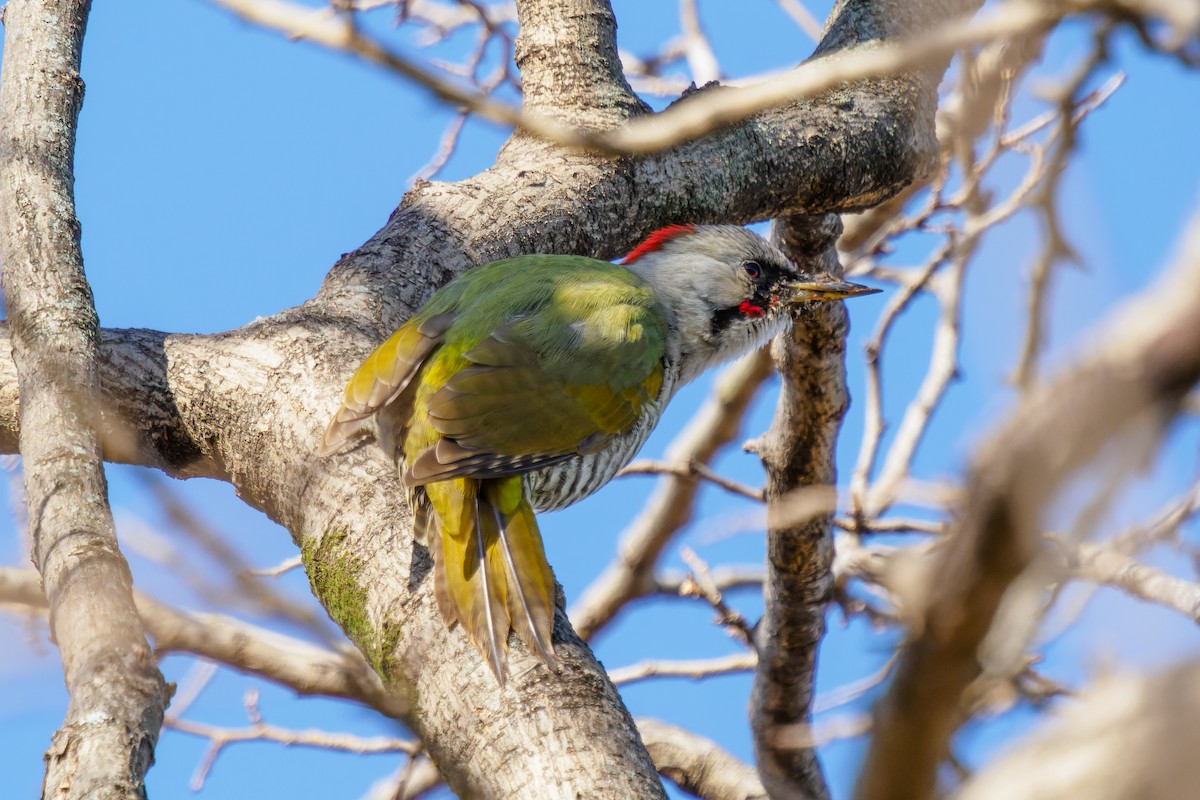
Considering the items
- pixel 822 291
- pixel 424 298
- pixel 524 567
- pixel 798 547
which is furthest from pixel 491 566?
pixel 822 291

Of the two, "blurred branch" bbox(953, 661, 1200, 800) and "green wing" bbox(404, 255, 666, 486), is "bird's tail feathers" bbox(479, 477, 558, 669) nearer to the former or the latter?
"green wing" bbox(404, 255, 666, 486)

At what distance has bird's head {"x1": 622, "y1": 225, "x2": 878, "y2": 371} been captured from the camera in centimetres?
465

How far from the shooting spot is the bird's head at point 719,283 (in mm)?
4652

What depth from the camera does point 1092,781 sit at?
2.55 ft

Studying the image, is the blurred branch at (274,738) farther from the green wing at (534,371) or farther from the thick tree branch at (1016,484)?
the thick tree branch at (1016,484)

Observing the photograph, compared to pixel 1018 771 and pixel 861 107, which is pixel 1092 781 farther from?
pixel 861 107

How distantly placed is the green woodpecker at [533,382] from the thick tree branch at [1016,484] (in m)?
1.81

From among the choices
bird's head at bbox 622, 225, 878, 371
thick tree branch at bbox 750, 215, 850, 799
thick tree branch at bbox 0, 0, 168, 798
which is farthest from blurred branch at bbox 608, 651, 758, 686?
thick tree branch at bbox 0, 0, 168, 798

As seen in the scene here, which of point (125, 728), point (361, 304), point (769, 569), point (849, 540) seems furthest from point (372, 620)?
point (849, 540)

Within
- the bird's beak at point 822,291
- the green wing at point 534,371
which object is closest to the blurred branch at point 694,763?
the green wing at point 534,371

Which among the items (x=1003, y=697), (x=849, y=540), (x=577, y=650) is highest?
(x=849, y=540)

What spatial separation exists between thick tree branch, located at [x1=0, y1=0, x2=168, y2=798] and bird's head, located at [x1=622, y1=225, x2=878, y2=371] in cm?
209

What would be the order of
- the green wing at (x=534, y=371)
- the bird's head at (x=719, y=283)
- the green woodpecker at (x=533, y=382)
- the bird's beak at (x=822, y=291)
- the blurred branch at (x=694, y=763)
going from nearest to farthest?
the green woodpecker at (x=533, y=382) → the green wing at (x=534, y=371) → the blurred branch at (x=694, y=763) → the bird's beak at (x=822, y=291) → the bird's head at (x=719, y=283)

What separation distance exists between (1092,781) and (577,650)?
1930mm
